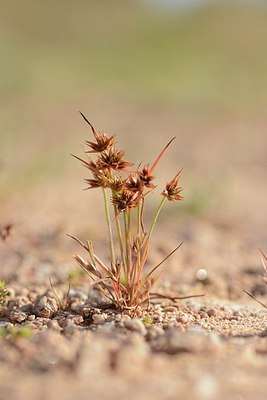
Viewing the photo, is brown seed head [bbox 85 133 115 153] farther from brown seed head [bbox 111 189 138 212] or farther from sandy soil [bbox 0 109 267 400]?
sandy soil [bbox 0 109 267 400]

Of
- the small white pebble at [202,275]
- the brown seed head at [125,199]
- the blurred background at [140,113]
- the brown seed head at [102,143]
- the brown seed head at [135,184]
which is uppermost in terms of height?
the blurred background at [140,113]

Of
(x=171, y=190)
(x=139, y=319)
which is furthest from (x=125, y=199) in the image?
(x=139, y=319)

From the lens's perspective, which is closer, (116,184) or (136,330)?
(136,330)

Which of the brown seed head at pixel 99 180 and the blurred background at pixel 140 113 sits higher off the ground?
the blurred background at pixel 140 113

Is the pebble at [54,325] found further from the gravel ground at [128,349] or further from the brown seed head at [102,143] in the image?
the brown seed head at [102,143]

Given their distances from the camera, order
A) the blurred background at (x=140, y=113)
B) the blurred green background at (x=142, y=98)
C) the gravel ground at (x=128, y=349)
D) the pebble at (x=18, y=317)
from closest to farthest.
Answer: the gravel ground at (x=128, y=349)
the pebble at (x=18, y=317)
the blurred background at (x=140, y=113)
the blurred green background at (x=142, y=98)

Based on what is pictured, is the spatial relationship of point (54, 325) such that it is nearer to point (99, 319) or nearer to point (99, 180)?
point (99, 319)

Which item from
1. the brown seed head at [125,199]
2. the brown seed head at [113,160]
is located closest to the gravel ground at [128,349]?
the brown seed head at [125,199]

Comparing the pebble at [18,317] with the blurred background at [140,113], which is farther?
the blurred background at [140,113]
